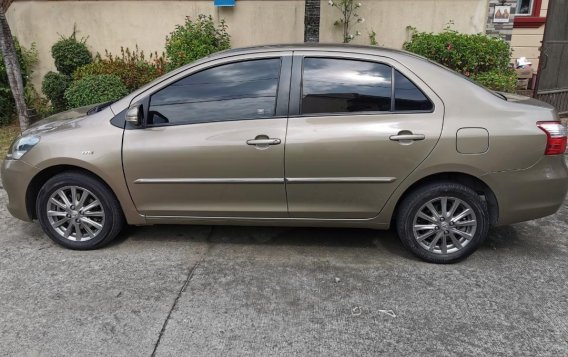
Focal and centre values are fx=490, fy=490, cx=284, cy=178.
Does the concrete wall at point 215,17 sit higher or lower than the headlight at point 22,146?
higher

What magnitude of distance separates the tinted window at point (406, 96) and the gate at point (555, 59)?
5.42 metres

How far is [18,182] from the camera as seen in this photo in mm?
3957

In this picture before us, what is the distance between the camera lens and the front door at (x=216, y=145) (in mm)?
3660

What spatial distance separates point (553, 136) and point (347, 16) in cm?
546

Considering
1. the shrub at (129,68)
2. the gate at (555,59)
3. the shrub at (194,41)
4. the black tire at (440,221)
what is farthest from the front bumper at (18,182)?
the gate at (555,59)

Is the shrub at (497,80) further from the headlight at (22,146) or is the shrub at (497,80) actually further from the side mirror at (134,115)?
the headlight at (22,146)

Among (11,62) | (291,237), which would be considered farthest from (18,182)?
(11,62)

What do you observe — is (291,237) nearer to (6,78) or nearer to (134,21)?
(134,21)

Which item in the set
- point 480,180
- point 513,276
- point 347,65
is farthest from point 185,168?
point 513,276

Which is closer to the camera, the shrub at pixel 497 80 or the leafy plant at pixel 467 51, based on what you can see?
the shrub at pixel 497 80

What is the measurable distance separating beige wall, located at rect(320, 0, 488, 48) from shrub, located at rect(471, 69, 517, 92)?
1.17 metres

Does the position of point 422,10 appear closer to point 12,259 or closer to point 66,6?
point 66,6

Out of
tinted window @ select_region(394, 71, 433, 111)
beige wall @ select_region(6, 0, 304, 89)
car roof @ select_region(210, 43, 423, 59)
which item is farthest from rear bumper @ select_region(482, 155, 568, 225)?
beige wall @ select_region(6, 0, 304, 89)

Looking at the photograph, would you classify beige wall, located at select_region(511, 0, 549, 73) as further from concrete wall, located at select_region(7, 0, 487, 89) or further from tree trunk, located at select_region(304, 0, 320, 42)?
tree trunk, located at select_region(304, 0, 320, 42)
